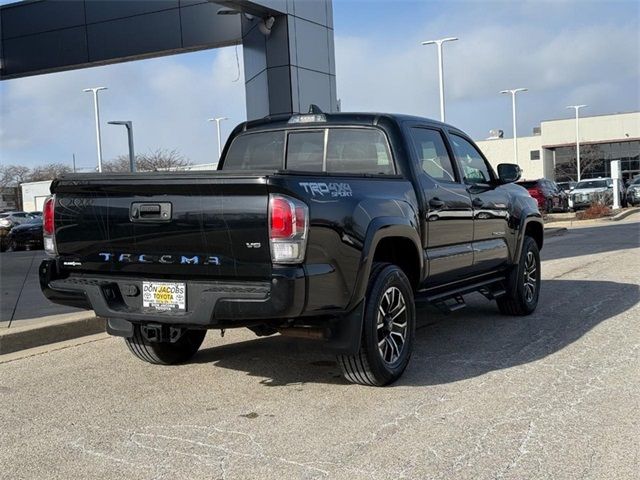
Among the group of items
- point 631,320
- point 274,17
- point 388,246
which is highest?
point 274,17

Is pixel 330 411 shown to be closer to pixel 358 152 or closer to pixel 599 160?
pixel 358 152

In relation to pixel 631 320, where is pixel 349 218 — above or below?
above

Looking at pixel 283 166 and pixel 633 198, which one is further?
pixel 633 198

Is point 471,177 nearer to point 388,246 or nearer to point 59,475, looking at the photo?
point 388,246

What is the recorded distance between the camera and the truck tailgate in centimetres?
431

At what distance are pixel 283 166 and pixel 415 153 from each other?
1.19 meters

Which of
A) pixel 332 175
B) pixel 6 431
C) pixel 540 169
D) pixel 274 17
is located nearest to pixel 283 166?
pixel 332 175

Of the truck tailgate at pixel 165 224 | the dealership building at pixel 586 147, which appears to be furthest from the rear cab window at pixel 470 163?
the dealership building at pixel 586 147

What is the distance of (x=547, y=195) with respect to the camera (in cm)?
2797

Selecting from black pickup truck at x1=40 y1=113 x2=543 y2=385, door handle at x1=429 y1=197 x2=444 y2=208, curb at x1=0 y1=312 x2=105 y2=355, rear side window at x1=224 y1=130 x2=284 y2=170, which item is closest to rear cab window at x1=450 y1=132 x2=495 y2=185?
black pickup truck at x1=40 y1=113 x2=543 y2=385

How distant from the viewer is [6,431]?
14.7ft

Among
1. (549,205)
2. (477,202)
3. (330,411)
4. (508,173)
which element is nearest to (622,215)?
(549,205)

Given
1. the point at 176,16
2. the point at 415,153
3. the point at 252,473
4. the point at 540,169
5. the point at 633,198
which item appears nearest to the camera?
the point at 252,473

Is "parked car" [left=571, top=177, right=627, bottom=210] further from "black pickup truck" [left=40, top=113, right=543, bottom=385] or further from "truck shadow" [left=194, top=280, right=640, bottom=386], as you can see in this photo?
"black pickup truck" [left=40, top=113, right=543, bottom=385]
